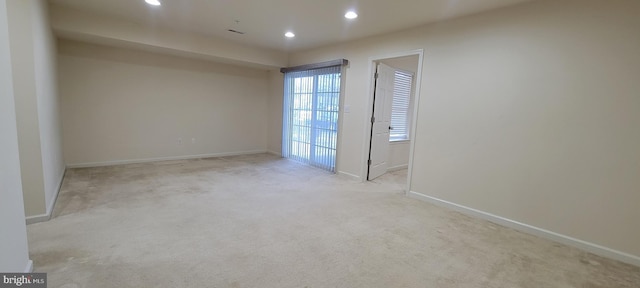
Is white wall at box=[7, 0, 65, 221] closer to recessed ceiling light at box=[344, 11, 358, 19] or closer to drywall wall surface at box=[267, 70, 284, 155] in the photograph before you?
recessed ceiling light at box=[344, 11, 358, 19]

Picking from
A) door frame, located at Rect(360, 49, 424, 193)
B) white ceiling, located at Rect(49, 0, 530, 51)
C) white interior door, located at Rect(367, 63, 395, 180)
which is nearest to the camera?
white ceiling, located at Rect(49, 0, 530, 51)

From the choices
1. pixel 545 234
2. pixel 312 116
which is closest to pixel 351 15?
pixel 312 116

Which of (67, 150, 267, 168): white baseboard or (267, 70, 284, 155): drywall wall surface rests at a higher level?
(267, 70, 284, 155): drywall wall surface

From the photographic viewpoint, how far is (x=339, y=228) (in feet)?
9.11

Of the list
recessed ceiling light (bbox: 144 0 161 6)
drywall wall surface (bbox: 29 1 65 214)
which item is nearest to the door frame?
recessed ceiling light (bbox: 144 0 161 6)

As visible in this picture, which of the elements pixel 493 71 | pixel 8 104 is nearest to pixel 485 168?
pixel 493 71

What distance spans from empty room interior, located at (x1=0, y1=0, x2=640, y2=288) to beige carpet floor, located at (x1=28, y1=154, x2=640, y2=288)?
0.02m

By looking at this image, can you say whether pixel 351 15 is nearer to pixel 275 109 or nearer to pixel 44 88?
pixel 44 88

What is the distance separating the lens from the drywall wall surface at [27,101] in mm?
2410

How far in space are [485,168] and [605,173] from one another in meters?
0.97

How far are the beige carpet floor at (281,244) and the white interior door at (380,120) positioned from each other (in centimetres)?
103

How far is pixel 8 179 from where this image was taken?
5.16 ft

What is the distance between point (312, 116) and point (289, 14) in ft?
7.76

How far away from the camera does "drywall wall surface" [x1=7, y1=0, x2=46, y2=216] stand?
7.91ft
